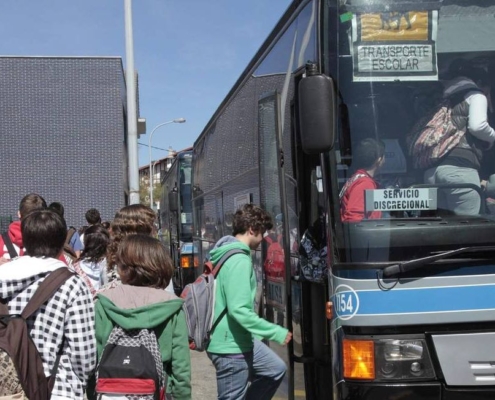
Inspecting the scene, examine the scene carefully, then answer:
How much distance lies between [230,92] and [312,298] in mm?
4831

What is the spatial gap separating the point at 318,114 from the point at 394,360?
1.37 m

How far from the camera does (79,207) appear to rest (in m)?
21.8

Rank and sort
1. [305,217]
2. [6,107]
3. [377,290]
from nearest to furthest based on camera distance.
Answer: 1. [377,290]
2. [305,217]
3. [6,107]

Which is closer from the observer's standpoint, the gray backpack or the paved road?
the gray backpack

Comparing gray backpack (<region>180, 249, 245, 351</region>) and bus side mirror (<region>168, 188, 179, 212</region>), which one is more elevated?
bus side mirror (<region>168, 188, 179, 212</region>)

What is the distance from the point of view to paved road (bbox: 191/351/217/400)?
24.4 feet

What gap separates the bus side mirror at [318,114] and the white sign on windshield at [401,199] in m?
0.38

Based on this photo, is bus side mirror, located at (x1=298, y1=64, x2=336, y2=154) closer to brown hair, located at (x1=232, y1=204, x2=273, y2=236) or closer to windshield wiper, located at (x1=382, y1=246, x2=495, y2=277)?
windshield wiper, located at (x1=382, y1=246, x2=495, y2=277)

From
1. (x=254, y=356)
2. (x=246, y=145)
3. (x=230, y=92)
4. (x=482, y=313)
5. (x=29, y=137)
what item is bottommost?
(x=254, y=356)

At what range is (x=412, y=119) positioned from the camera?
3.89 metres

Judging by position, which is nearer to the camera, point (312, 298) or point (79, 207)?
point (312, 298)

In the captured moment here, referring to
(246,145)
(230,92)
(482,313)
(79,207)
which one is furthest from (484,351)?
(79,207)

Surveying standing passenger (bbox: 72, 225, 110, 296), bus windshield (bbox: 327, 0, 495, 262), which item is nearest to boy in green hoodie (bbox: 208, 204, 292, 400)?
bus windshield (bbox: 327, 0, 495, 262)

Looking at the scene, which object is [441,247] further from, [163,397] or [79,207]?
[79,207]
